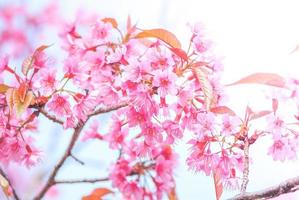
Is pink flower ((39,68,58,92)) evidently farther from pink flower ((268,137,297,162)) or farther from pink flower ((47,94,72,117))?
pink flower ((268,137,297,162))

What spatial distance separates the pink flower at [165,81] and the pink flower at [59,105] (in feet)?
0.99

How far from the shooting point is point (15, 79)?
150cm

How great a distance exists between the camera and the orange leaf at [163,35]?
1396 mm

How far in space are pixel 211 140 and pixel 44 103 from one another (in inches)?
20.3

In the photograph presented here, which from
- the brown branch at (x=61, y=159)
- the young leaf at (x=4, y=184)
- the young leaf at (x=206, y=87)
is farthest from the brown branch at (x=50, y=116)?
the young leaf at (x=206, y=87)

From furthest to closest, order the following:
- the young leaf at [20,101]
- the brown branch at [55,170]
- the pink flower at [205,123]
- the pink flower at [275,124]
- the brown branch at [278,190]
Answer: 1. the brown branch at [55,170]
2. the pink flower at [275,124]
3. the pink flower at [205,123]
4. the young leaf at [20,101]
5. the brown branch at [278,190]

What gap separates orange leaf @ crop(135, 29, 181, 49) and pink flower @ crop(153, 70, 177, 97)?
9 centimetres

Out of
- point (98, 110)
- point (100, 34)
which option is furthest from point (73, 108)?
point (100, 34)

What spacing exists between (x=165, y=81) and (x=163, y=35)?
0.13 meters

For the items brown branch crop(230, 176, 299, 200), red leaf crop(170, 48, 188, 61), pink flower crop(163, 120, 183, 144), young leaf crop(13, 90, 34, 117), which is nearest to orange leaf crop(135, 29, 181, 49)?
red leaf crop(170, 48, 188, 61)

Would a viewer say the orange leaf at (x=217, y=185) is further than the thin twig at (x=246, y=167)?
Yes

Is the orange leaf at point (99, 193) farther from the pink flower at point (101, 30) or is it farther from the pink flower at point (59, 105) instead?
the pink flower at point (101, 30)

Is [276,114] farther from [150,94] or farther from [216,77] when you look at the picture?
[150,94]

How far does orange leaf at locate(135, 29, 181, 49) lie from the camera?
1.40 metres
